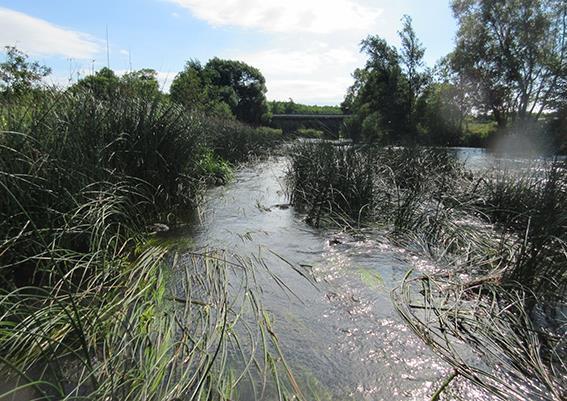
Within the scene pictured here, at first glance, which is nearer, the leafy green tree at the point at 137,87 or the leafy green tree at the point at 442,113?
the leafy green tree at the point at 137,87

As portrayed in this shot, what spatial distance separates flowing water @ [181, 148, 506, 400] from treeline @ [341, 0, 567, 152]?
63.5 ft

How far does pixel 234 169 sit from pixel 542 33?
25309 mm

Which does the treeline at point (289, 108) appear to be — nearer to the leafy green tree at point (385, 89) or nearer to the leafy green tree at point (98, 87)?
the leafy green tree at point (385, 89)

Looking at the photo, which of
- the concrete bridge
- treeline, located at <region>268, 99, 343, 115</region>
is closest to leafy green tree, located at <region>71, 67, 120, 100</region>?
the concrete bridge

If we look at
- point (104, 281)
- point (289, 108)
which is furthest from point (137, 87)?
point (289, 108)

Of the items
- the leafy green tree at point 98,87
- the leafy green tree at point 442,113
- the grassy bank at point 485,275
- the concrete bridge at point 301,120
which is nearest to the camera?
the grassy bank at point 485,275

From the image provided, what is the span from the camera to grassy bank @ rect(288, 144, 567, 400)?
7.69 feet

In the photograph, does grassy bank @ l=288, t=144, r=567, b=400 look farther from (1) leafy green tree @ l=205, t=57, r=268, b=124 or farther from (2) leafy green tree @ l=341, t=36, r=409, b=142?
(1) leafy green tree @ l=205, t=57, r=268, b=124

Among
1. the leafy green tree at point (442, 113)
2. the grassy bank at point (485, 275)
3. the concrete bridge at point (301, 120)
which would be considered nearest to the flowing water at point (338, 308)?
the grassy bank at point (485, 275)

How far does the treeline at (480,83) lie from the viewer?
26.0m

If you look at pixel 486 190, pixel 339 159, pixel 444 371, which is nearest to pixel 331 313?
pixel 444 371

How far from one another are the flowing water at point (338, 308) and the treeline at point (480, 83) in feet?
63.5

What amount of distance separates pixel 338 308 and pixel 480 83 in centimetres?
3013

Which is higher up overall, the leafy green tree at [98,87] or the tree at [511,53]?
the tree at [511,53]
